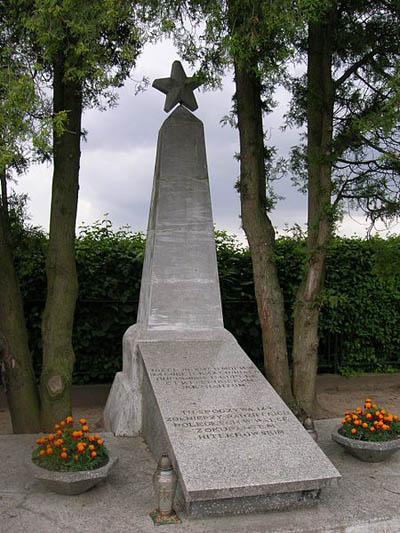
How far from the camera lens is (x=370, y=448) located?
4.68 m

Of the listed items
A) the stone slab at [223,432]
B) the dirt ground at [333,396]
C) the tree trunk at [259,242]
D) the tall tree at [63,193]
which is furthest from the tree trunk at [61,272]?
the tree trunk at [259,242]

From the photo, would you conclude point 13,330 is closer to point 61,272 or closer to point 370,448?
point 61,272

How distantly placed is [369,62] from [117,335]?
4.67 m

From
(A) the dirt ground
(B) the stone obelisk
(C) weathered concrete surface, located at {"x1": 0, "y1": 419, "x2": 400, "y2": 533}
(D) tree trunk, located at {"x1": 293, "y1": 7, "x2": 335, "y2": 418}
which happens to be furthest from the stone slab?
(A) the dirt ground

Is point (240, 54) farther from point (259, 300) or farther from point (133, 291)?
point (133, 291)

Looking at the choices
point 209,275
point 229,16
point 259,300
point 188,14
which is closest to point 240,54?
point 229,16

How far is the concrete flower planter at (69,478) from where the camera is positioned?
3.84 meters

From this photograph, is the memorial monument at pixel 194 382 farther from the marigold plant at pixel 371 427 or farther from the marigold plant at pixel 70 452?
the marigold plant at pixel 371 427

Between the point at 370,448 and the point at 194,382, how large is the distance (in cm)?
149

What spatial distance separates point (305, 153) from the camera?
7035 millimetres

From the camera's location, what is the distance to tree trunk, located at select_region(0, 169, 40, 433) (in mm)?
5957

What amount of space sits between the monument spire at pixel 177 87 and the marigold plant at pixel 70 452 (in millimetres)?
3470

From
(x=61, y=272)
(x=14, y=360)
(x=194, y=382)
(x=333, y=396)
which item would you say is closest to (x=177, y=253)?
(x=61, y=272)

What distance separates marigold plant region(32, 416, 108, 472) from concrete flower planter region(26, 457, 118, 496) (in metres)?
0.06
